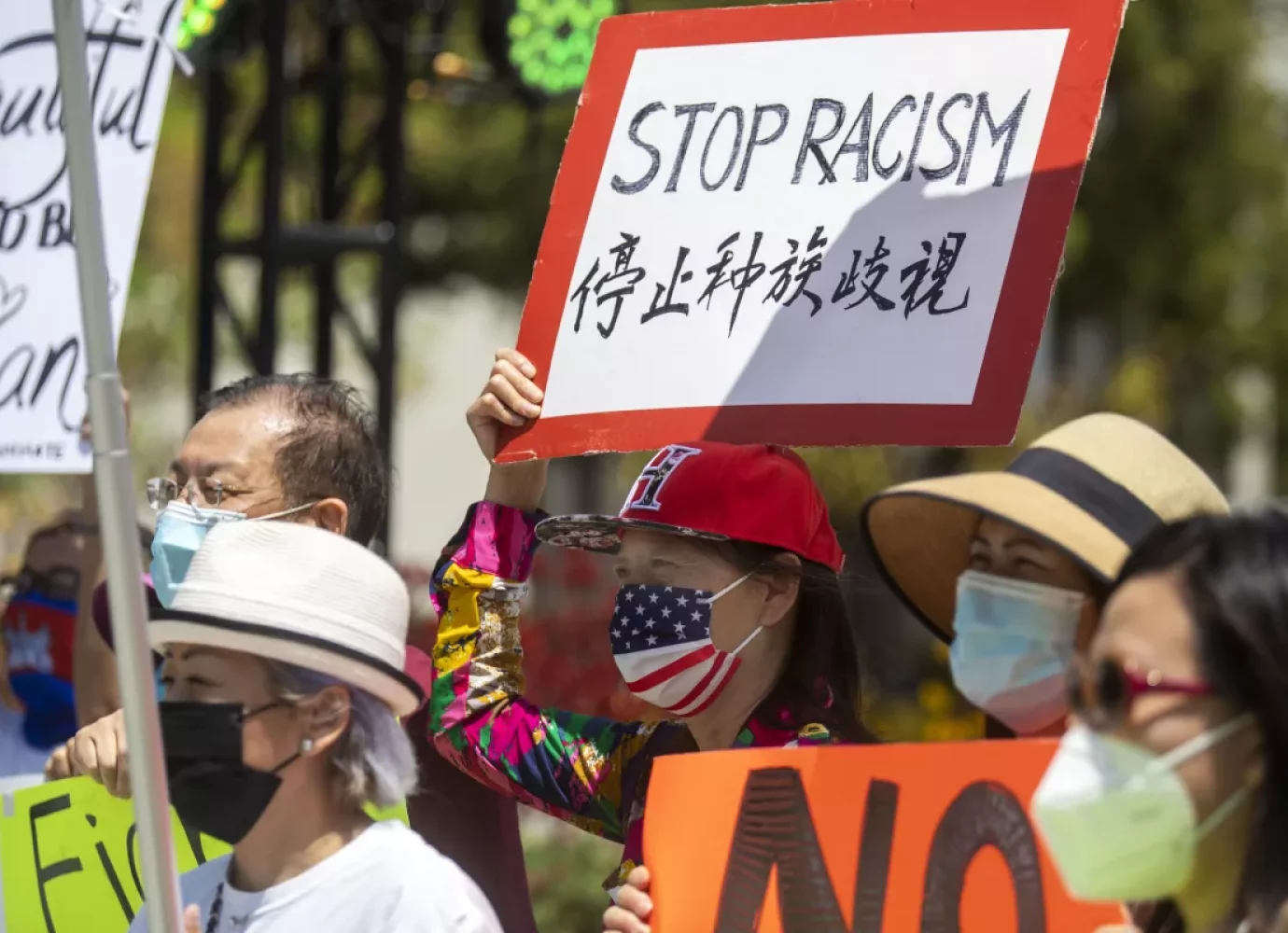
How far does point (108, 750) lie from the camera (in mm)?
3133

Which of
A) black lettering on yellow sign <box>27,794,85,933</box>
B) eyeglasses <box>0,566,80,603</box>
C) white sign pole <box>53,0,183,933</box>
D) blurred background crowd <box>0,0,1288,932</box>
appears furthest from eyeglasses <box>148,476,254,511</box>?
Result: blurred background crowd <box>0,0,1288,932</box>

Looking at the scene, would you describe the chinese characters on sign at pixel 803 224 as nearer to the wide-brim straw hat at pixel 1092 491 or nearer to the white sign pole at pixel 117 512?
the wide-brim straw hat at pixel 1092 491

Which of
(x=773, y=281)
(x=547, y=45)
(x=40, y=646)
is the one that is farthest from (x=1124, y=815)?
(x=547, y=45)

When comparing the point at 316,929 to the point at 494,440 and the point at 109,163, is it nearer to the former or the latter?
the point at 494,440

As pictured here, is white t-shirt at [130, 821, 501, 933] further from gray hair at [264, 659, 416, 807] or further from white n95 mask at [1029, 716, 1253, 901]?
white n95 mask at [1029, 716, 1253, 901]

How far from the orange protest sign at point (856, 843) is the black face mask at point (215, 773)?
55 centimetres

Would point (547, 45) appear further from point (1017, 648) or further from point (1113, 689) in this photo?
point (1113, 689)

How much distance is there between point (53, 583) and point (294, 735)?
2.52 m

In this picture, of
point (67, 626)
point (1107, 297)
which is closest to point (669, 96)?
point (67, 626)

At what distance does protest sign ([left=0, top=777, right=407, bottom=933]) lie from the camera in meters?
3.24

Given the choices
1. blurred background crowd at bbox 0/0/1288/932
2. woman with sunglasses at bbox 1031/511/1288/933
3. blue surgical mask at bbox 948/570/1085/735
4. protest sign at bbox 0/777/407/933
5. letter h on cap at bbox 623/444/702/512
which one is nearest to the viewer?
woman with sunglasses at bbox 1031/511/1288/933

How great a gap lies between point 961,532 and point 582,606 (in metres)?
7.81

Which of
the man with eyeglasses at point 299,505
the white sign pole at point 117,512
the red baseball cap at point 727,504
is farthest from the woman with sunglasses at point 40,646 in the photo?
the white sign pole at point 117,512

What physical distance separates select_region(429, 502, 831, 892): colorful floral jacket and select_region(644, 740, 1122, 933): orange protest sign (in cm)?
41
